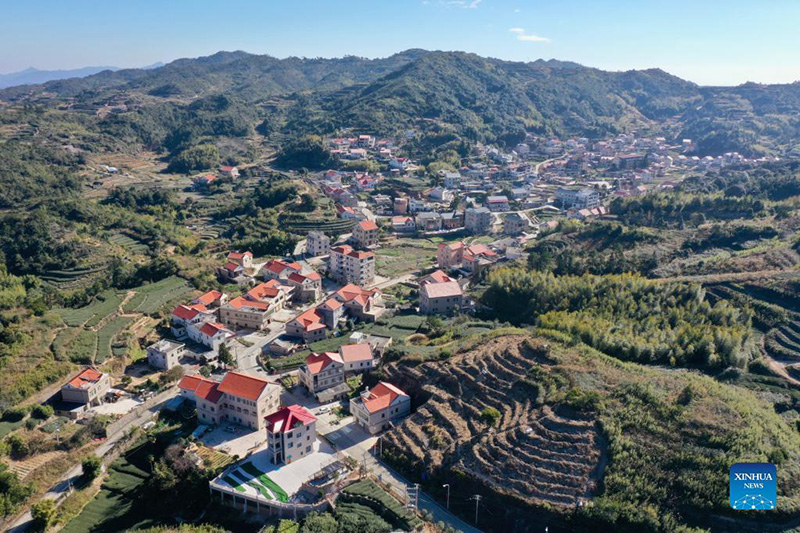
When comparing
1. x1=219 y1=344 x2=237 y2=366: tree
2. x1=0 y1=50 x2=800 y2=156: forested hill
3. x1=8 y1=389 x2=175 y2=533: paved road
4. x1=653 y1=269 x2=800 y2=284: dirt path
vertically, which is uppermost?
x1=0 y1=50 x2=800 y2=156: forested hill

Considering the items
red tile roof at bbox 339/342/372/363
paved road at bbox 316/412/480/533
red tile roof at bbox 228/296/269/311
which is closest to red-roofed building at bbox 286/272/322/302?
red tile roof at bbox 228/296/269/311

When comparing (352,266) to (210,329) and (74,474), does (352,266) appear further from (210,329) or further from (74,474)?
(74,474)

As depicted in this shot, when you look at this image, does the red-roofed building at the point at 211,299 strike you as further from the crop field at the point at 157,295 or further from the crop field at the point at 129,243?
the crop field at the point at 129,243

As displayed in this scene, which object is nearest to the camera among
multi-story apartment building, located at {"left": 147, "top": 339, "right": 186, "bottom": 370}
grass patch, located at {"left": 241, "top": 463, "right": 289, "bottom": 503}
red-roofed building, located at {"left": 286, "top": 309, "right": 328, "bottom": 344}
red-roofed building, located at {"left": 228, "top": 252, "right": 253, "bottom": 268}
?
grass patch, located at {"left": 241, "top": 463, "right": 289, "bottom": 503}

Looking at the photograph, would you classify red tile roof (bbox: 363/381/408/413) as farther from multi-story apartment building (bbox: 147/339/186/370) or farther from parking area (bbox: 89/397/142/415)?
multi-story apartment building (bbox: 147/339/186/370)

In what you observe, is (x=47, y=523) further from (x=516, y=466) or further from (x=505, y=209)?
(x=505, y=209)
